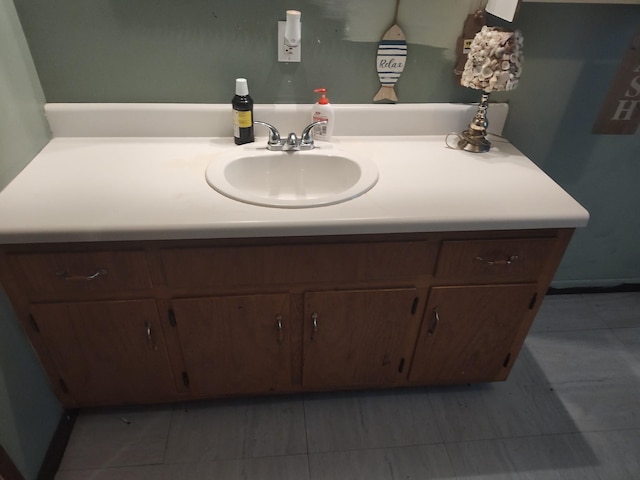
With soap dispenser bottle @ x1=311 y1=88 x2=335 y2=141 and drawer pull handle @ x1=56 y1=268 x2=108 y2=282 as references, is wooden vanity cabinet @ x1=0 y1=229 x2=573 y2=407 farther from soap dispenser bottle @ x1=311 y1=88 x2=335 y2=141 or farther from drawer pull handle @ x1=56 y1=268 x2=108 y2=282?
soap dispenser bottle @ x1=311 y1=88 x2=335 y2=141

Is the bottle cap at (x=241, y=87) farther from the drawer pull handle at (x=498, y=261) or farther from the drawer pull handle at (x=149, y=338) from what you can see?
the drawer pull handle at (x=498, y=261)

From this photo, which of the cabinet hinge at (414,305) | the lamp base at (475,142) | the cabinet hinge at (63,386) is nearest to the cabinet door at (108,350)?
the cabinet hinge at (63,386)

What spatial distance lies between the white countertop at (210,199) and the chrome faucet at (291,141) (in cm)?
8

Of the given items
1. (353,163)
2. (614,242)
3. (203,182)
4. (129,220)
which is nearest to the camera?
(129,220)

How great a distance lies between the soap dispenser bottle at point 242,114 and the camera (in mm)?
1222

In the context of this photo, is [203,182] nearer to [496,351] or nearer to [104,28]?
[104,28]

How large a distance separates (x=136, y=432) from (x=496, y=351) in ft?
3.85

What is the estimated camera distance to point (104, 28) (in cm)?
119

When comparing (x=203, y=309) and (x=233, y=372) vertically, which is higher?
(x=203, y=309)

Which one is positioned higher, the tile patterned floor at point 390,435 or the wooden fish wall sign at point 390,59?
the wooden fish wall sign at point 390,59

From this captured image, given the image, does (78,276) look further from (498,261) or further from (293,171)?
(498,261)

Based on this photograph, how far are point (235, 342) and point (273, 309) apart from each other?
6.6 inches

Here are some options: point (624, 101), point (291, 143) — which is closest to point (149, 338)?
point (291, 143)

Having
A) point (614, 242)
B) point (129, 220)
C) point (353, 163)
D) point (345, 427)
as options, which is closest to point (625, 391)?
point (614, 242)
